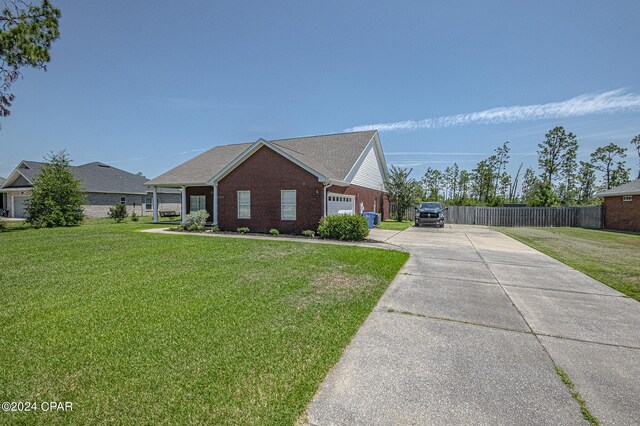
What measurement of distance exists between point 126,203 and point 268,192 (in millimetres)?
22648

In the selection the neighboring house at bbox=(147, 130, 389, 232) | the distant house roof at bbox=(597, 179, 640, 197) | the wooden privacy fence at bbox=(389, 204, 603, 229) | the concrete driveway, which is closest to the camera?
the concrete driveway

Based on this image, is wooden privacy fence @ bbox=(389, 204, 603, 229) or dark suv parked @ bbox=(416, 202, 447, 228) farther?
wooden privacy fence @ bbox=(389, 204, 603, 229)

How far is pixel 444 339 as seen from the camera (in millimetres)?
3820

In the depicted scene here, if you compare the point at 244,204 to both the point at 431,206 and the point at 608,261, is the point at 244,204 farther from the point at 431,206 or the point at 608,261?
the point at 608,261

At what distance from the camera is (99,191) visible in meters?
27.4

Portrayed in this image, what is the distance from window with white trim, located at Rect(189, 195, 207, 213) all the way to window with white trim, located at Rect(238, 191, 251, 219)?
447 cm

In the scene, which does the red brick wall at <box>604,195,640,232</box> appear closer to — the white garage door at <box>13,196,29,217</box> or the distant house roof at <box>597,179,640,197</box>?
the distant house roof at <box>597,179,640,197</box>

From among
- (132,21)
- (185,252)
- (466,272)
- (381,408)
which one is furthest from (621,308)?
(132,21)

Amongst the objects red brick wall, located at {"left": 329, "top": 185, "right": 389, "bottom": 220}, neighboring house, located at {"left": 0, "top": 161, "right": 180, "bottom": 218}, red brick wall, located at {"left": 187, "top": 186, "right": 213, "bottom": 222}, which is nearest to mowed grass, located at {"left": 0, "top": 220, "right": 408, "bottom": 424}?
red brick wall, located at {"left": 329, "top": 185, "right": 389, "bottom": 220}

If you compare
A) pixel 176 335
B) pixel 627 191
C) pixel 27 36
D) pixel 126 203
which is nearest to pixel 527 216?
pixel 627 191

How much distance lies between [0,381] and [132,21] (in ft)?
46.1

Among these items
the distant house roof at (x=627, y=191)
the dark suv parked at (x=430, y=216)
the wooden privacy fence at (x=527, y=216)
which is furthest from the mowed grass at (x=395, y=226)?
the distant house roof at (x=627, y=191)

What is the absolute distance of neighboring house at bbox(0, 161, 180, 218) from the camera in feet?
88.7

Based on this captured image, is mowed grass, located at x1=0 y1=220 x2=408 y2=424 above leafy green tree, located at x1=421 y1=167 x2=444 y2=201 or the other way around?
the other way around
